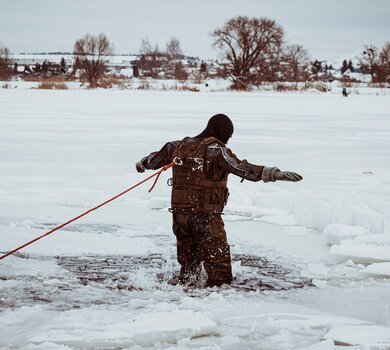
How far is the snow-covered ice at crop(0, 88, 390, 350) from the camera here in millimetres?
3961

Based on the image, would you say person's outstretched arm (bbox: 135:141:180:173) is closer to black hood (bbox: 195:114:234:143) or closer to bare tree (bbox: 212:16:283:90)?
black hood (bbox: 195:114:234:143)

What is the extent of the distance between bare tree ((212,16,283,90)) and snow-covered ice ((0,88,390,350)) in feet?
149

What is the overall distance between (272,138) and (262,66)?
144 ft

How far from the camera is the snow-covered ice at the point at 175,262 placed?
3961 mm

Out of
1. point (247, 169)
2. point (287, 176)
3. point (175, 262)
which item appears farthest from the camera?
point (175, 262)

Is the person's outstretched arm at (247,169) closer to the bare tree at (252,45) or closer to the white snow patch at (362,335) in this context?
the white snow patch at (362,335)

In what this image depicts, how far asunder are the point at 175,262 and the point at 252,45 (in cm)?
5366

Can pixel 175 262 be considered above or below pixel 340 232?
below

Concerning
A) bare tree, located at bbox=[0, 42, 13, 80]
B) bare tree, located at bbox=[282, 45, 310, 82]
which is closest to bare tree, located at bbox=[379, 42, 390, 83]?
bare tree, located at bbox=[282, 45, 310, 82]

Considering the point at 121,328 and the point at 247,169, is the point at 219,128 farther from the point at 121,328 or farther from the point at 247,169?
the point at 121,328

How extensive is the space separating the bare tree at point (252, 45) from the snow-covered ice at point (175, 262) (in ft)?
149

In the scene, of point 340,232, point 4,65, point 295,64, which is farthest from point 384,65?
point 340,232

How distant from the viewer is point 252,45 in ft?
190

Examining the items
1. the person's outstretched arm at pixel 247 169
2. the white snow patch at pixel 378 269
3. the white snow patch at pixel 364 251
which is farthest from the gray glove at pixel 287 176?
the white snow patch at pixel 364 251
